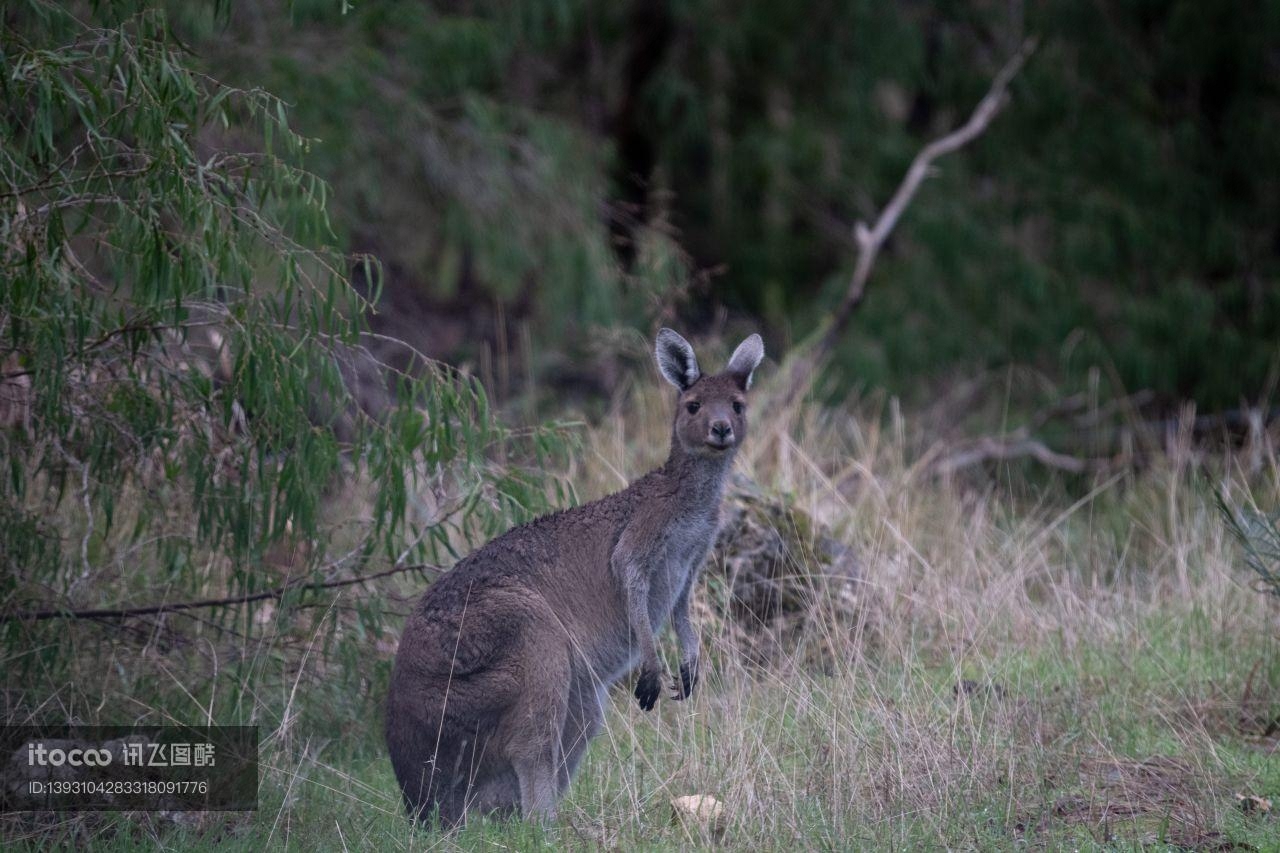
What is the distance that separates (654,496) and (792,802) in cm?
137

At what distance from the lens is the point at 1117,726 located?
5883mm

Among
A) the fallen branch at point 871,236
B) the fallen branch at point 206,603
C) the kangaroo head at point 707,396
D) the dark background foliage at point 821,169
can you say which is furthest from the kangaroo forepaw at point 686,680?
the dark background foliage at point 821,169

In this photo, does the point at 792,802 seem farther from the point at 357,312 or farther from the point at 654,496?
the point at 357,312

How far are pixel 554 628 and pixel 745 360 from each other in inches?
57.4

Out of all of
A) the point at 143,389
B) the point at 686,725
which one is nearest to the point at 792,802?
the point at 686,725

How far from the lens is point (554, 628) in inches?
205

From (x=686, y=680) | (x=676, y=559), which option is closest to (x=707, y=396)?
(x=676, y=559)

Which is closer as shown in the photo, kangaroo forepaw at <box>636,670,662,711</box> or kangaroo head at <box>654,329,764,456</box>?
kangaroo forepaw at <box>636,670,662,711</box>

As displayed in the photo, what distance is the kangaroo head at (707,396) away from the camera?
5.69m

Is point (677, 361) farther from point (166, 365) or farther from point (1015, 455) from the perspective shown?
point (1015, 455)

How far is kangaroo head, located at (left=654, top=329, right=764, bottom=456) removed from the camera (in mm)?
5691

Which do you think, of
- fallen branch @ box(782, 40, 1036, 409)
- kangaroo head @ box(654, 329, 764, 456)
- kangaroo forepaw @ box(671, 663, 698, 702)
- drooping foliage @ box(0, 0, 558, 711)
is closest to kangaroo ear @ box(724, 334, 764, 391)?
kangaroo head @ box(654, 329, 764, 456)

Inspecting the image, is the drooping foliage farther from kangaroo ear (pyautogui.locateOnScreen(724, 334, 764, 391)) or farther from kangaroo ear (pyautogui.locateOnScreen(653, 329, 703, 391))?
kangaroo ear (pyautogui.locateOnScreen(724, 334, 764, 391))

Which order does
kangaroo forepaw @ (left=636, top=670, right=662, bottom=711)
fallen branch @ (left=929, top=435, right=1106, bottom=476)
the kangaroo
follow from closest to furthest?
1. the kangaroo
2. kangaroo forepaw @ (left=636, top=670, right=662, bottom=711)
3. fallen branch @ (left=929, top=435, right=1106, bottom=476)
